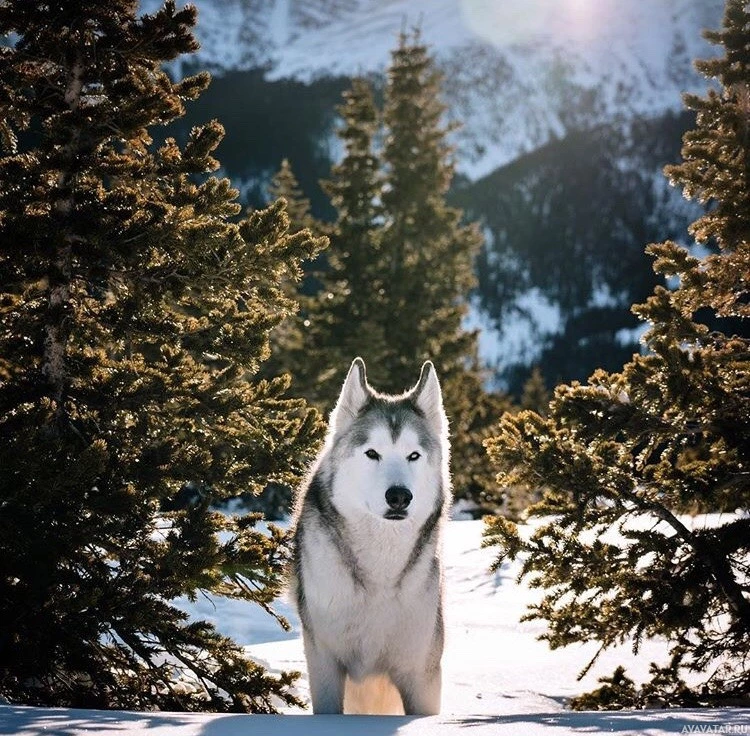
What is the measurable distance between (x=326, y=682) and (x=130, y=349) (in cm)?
344

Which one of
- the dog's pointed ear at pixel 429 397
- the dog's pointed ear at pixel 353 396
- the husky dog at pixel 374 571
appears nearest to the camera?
the husky dog at pixel 374 571

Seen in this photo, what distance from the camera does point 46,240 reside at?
6.61 metres

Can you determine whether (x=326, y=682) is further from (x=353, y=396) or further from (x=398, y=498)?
(x=353, y=396)

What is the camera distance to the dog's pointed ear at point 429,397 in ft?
21.7

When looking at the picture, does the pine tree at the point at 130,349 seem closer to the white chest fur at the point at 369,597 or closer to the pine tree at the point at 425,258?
the white chest fur at the point at 369,597

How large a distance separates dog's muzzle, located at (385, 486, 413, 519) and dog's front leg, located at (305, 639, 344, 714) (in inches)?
46.4

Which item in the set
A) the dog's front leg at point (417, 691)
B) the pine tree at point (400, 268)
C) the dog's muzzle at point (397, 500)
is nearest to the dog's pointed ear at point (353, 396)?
the dog's muzzle at point (397, 500)

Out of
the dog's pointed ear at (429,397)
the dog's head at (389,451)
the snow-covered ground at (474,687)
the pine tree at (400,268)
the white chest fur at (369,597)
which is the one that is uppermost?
the pine tree at (400,268)

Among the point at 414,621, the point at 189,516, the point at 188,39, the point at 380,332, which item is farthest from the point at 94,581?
the point at 380,332

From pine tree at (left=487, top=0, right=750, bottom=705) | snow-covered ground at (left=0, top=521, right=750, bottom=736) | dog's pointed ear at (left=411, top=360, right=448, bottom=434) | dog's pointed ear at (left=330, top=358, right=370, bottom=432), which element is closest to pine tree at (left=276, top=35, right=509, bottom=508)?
snow-covered ground at (left=0, top=521, right=750, bottom=736)

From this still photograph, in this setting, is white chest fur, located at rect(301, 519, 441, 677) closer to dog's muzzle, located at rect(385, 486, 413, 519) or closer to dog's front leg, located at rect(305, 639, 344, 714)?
dog's front leg, located at rect(305, 639, 344, 714)

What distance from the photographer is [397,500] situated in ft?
18.3

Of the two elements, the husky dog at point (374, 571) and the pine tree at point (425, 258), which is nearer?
the husky dog at point (374, 571)

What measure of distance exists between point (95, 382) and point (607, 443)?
14.7 feet
